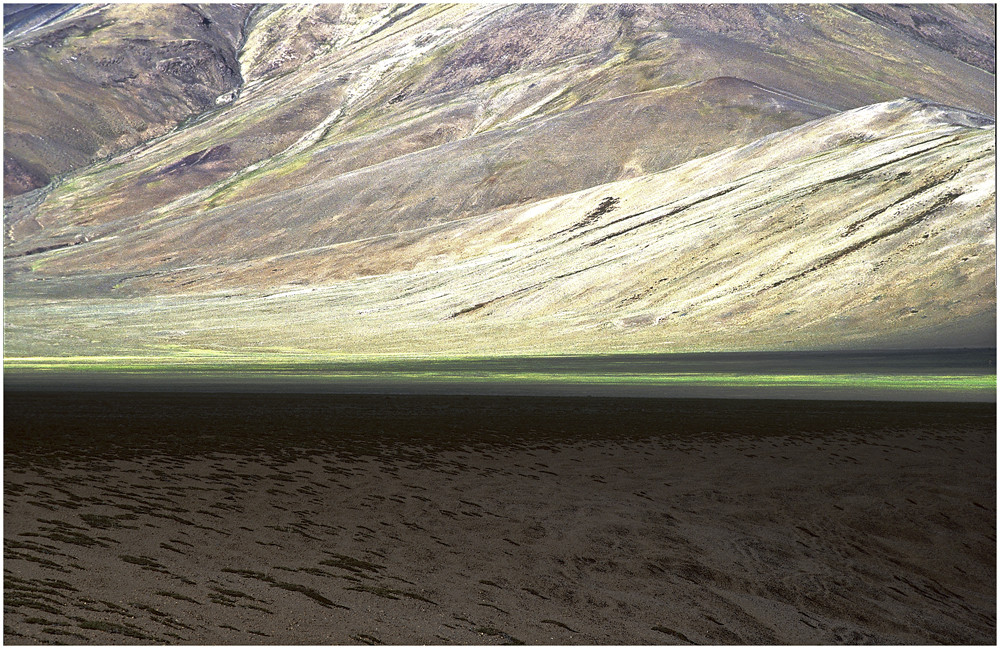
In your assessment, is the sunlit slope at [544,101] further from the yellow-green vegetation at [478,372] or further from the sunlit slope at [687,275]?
the yellow-green vegetation at [478,372]

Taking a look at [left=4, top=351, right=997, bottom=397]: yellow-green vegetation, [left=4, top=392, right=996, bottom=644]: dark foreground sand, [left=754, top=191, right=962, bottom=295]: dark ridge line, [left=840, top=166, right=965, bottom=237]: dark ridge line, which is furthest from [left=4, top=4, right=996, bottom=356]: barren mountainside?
[left=4, top=392, right=996, bottom=644]: dark foreground sand

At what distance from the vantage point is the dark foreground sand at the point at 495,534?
14.1 metres

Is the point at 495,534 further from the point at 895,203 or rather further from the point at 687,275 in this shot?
the point at 895,203

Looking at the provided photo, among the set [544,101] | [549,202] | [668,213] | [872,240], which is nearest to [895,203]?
[872,240]

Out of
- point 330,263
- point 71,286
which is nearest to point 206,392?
point 330,263

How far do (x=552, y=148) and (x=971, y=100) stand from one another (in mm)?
90817

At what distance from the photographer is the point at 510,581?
15.8m

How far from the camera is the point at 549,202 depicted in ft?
409

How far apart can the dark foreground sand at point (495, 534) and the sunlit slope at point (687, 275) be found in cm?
4371

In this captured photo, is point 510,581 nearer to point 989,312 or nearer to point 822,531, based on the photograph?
point 822,531

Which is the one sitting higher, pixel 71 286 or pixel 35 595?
pixel 35 595

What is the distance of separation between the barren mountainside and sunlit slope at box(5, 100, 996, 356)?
12.8 inches

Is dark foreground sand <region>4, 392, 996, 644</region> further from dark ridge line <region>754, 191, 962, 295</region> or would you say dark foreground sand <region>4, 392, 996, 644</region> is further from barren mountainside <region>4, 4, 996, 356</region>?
dark ridge line <region>754, 191, 962, 295</region>

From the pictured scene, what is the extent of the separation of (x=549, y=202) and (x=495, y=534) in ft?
356
